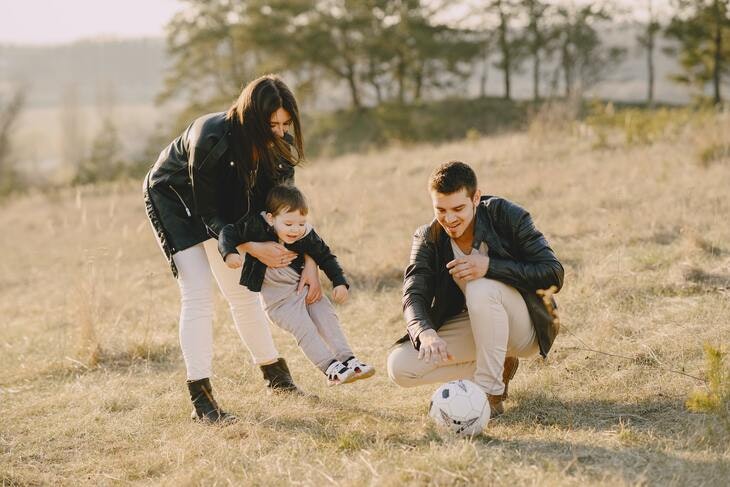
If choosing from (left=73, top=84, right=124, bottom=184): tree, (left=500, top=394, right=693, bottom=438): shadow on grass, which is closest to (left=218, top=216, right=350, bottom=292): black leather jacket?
(left=500, top=394, right=693, bottom=438): shadow on grass

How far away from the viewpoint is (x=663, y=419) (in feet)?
11.9

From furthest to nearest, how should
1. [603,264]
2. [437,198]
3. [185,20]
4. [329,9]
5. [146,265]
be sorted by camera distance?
[185,20]
[329,9]
[146,265]
[603,264]
[437,198]

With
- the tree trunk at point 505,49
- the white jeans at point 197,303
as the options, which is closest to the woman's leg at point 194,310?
the white jeans at point 197,303

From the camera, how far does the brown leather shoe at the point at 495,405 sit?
12.4 feet

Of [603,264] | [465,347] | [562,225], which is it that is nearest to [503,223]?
[465,347]

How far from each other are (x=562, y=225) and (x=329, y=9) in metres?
24.5

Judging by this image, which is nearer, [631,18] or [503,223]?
[503,223]

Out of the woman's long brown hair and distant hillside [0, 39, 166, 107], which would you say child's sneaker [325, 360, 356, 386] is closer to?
the woman's long brown hair

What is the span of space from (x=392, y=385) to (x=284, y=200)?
1414mm

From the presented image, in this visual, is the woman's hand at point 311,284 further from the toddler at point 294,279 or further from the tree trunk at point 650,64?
the tree trunk at point 650,64

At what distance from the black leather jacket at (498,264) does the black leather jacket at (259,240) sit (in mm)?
488

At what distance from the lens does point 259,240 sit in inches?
157

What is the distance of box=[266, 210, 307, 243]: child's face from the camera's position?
3936 mm

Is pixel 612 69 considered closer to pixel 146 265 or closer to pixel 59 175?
pixel 59 175
